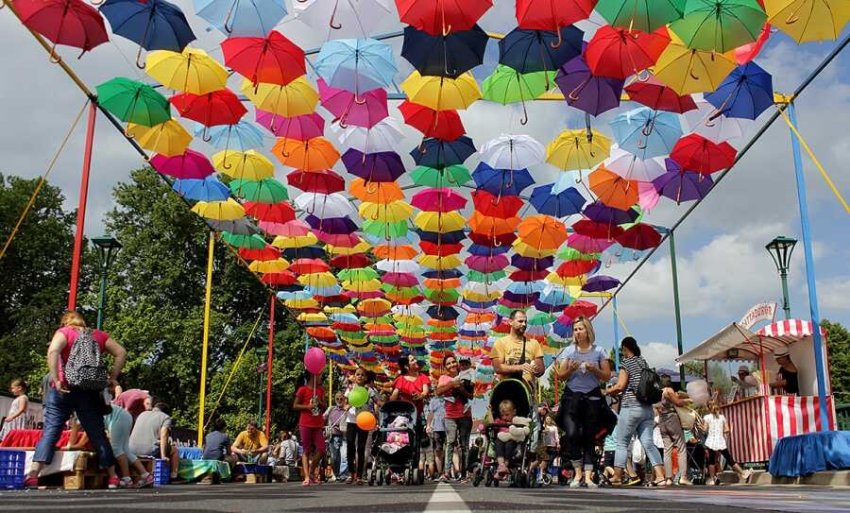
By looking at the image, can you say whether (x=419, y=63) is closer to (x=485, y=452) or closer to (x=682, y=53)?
(x=682, y=53)

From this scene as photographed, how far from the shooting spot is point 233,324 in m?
43.8

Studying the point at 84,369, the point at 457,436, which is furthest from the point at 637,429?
the point at 84,369

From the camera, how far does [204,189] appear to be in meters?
15.3

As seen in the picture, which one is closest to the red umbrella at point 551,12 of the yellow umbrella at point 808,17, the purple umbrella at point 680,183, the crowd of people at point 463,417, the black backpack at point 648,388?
the yellow umbrella at point 808,17

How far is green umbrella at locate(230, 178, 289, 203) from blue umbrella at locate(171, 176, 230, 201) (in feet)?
1.09

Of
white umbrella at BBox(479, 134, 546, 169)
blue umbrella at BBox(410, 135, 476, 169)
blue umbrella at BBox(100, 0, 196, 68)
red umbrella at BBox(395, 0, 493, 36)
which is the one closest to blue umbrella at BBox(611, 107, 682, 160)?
white umbrella at BBox(479, 134, 546, 169)

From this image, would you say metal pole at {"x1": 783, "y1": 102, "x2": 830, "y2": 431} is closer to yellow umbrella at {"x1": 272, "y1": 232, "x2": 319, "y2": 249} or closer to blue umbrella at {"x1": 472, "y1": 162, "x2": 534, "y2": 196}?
blue umbrella at {"x1": 472, "y1": 162, "x2": 534, "y2": 196}

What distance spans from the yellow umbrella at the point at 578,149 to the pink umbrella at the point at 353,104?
10.8 feet

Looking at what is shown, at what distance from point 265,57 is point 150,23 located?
149 cm

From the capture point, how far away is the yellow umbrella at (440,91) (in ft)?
37.3

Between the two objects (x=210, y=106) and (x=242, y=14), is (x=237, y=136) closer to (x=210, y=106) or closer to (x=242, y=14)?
(x=210, y=106)

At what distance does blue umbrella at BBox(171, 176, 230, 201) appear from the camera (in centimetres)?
1527

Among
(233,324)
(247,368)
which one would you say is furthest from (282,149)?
(233,324)

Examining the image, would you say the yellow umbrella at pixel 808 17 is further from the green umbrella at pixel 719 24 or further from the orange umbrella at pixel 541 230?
the orange umbrella at pixel 541 230
